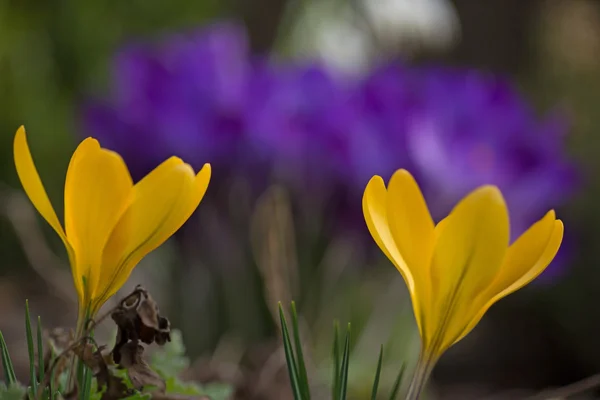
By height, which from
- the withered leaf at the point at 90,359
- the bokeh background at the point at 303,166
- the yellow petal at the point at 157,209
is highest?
the yellow petal at the point at 157,209

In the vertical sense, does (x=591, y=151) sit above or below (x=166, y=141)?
below

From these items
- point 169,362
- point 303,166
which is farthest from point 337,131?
point 169,362

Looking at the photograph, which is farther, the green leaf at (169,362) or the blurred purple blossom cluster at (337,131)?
the blurred purple blossom cluster at (337,131)

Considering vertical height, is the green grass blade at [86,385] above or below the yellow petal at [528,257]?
below

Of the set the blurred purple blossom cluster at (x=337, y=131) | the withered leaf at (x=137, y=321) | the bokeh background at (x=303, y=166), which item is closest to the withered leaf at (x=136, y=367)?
the withered leaf at (x=137, y=321)

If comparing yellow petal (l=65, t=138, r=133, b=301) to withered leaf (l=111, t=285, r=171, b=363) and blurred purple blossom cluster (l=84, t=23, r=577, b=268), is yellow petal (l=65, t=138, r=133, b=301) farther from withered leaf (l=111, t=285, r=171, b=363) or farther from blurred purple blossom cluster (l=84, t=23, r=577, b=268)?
blurred purple blossom cluster (l=84, t=23, r=577, b=268)

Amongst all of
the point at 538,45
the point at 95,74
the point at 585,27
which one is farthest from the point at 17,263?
the point at 538,45

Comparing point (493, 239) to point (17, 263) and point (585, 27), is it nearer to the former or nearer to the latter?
point (17, 263)

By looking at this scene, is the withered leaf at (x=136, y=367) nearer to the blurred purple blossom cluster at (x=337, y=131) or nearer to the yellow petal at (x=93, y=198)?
the yellow petal at (x=93, y=198)

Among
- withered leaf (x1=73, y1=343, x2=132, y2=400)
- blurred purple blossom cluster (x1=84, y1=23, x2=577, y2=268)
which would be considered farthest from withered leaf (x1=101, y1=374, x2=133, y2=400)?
blurred purple blossom cluster (x1=84, y1=23, x2=577, y2=268)
